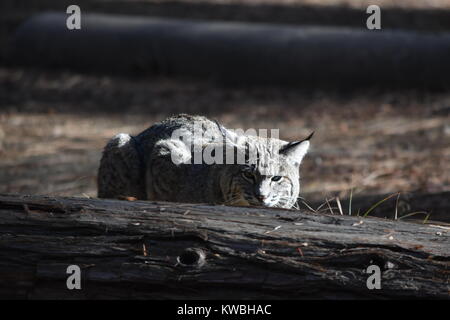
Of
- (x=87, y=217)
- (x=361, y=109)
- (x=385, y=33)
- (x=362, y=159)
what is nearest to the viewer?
(x=87, y=217)

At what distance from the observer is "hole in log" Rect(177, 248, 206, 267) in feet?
11.6

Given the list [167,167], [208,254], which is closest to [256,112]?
[167,167]

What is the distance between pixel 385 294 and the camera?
11.3ft

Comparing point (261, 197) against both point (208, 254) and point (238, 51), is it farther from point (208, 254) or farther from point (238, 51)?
point (238, 51)

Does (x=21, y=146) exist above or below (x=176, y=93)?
below

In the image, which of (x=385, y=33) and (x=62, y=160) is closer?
(x=62, y=160)

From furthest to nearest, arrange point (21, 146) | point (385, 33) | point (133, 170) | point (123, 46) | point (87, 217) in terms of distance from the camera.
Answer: point (123, 46)
point (385, 33)
point (21, 146)
point (133, 170)
point (87, 217)

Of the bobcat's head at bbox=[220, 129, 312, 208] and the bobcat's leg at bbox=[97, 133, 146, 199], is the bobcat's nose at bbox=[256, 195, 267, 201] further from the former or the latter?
the bobcat's leg at bbox=[97, 133, 146, 199]

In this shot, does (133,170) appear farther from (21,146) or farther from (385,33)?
(385,33)

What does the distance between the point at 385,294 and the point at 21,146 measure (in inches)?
311

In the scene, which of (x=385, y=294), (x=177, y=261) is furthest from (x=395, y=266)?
(x=177, y=261)

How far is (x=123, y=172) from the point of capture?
230 inches

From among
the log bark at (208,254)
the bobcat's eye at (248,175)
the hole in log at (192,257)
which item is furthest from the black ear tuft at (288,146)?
the hole in log at (192,257)

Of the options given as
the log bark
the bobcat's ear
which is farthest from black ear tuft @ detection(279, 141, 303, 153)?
the log bark
